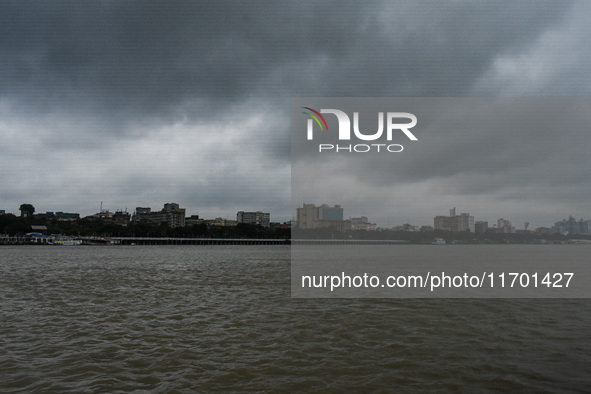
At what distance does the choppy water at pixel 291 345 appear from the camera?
8.32 meters

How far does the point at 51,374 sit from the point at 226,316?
7512 mm

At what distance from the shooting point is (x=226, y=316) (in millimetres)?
15688

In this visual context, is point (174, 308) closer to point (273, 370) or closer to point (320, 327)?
point (320, 327)

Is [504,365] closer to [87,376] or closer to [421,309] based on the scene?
[421,309]

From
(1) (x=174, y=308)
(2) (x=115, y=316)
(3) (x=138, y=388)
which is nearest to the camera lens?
(3) (x=138, y=388)

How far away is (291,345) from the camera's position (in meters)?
11.3

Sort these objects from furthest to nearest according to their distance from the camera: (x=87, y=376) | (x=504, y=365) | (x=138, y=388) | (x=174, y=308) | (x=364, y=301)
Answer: (x=364, y=301) < (x=174, y=308) < (x=504, y=365) < (x=87, y=376) < (x=138, y=388)

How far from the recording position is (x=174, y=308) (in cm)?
1755

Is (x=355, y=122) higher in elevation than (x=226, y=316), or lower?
higher

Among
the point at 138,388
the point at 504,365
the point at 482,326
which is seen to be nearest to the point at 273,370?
the point at 138,388

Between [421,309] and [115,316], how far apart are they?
13032 mm

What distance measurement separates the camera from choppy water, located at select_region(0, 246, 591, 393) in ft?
27.3

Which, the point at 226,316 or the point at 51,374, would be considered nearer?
the point at 51,374

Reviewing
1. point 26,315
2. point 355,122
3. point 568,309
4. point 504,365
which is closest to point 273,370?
point 504,365
